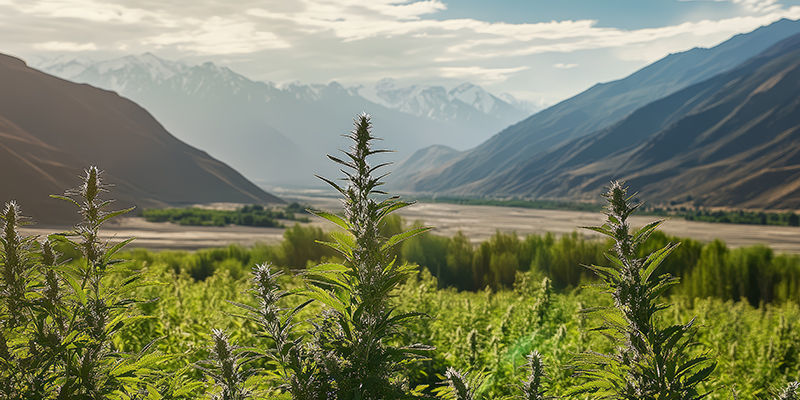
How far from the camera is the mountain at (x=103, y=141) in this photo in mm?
99062

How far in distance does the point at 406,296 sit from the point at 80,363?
52.1ft

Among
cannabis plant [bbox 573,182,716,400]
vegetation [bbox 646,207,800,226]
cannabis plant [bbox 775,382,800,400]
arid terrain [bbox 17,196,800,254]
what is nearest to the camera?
cannabis plant [bbox 775,382,800,400]

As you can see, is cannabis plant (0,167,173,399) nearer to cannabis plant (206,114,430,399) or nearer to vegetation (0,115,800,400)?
vegetation (0,115,800,400)

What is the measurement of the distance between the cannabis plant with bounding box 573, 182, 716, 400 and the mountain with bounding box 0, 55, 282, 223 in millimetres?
60202

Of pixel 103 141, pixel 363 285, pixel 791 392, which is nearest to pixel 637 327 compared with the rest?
pixel 791 392

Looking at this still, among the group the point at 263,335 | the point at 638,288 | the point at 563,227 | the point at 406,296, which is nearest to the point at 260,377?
the point at 263,335

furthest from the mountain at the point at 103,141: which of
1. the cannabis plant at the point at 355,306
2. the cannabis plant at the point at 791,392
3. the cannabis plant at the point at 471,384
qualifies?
the cannabis plant at the point at 791,392

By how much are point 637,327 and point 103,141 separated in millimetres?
175923

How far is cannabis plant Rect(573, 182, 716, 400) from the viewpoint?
2945 mm

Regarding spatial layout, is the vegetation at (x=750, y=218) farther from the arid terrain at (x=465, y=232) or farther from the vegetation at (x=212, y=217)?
the vegetation at (x=212, y=217)

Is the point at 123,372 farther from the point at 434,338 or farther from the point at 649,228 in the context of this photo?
the point at 434,338

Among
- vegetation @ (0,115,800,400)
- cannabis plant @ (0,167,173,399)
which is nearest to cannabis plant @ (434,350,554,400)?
vegetation @ (0,115,800,400)

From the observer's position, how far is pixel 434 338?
17.1 metres

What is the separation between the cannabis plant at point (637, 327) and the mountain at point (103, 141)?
198ft
